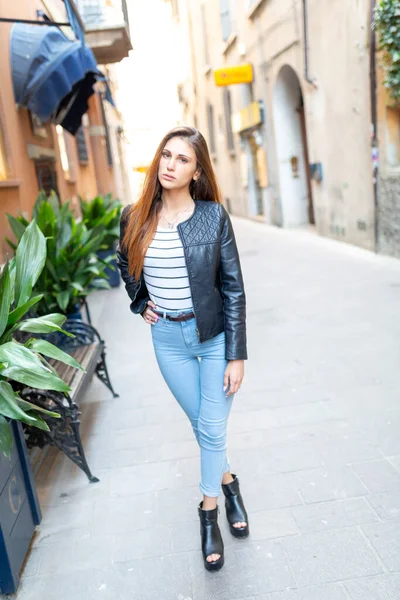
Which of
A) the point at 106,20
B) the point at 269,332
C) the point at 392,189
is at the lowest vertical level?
the point at 269,332

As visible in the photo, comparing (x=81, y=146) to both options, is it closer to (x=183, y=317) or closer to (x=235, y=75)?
(x=235, y=75)

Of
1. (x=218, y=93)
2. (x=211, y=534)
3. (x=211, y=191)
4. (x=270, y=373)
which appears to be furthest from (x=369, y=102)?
(x=218, y=93)

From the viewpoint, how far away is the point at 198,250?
2215mm

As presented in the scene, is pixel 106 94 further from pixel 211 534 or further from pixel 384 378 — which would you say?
pixel 211 534

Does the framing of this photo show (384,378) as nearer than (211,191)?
No

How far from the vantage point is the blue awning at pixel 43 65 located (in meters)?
6.11

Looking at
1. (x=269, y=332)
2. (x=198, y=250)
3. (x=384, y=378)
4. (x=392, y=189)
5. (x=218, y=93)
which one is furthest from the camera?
(x=218, y=93)

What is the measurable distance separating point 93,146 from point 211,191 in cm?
1359

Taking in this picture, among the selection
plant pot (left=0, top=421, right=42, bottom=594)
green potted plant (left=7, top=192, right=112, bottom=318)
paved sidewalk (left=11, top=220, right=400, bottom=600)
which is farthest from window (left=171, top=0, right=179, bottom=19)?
plant pot (left=0, top=421, right=42, bottom=594)

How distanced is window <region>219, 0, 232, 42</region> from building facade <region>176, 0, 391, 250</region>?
0.10ft

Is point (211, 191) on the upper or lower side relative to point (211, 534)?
A: upper

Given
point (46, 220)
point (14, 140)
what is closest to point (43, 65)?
point (14, 140)

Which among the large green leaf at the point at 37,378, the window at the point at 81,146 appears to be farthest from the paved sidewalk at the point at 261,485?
the window at the point at 81,146

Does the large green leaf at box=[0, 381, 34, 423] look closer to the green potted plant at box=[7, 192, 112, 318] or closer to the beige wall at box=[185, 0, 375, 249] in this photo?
the green potted plant at box=[7, 192, 112, 318]
